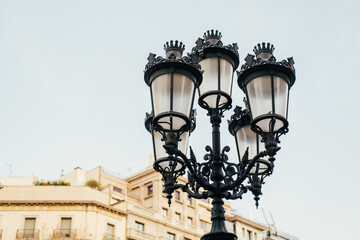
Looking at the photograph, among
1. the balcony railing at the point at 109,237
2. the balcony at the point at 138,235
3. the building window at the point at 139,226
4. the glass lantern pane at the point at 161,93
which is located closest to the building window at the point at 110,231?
the balcony railing at the point at 109,237

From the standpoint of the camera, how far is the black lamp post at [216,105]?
686cm

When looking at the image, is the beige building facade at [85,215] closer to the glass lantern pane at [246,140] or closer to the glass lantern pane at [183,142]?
the glass lantern pane at [183,142]

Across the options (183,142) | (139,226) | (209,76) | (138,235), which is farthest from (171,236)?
(209,76)

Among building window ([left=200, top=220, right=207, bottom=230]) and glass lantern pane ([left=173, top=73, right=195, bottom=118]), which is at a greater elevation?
building window ([left=200, top=220, right=207, bottom=230])

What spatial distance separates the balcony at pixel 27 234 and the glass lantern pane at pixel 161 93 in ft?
105

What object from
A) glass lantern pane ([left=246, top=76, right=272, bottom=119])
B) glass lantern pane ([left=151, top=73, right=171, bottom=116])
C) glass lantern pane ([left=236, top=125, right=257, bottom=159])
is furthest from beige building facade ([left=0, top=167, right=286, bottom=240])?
glass lantern pane ([left=246, top=76, right=272, bottom=119])

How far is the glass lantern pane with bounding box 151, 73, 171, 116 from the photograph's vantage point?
6863mm

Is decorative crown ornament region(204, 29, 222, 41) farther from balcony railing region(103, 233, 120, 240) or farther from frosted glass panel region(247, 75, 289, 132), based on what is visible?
balcony railing region(103, 233, 120, 240)

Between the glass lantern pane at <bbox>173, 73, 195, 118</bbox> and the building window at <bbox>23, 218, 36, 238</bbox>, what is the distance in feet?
106

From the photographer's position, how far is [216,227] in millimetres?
6941

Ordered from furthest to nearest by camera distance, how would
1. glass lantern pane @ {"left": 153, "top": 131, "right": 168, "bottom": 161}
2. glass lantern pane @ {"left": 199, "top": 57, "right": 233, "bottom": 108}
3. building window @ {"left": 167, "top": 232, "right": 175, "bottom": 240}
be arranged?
building window @ {"left": 167, "top": 232, "right": 175, "bottom": 240}
glass lantern pane @ {"left": 153, "top": 131, "right": 168, "bottom": 161}
glass lantern pane @ {"left": 199, "top": 57, "right": 233, "bottom": 108}

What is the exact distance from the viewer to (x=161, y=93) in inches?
275

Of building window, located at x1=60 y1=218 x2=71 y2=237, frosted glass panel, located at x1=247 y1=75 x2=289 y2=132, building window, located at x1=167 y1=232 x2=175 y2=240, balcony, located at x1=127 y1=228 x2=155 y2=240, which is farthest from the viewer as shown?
building window, located at x1=167 y1=232 x2=175 y2=240

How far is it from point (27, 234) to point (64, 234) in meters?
2.45
